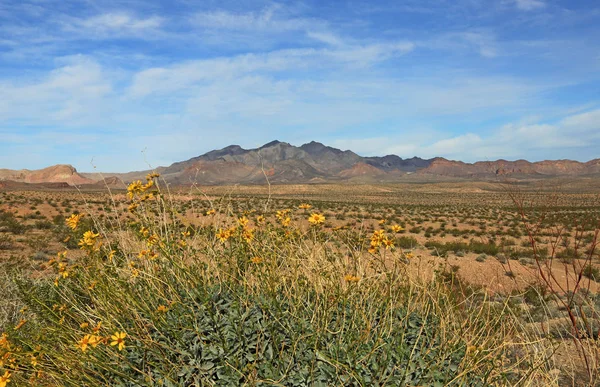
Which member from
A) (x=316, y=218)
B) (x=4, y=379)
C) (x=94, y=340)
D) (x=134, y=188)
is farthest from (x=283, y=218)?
(x=4, y=379)

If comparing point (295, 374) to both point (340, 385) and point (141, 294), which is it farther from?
point (141, 294)

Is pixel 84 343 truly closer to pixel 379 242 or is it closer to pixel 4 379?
pixel 4 379

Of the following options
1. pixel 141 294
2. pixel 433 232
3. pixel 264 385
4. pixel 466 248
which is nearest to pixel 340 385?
pixel 264 385

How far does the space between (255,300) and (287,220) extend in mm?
1082

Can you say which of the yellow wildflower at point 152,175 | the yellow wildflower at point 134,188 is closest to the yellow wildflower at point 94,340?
the yellow wildflower at point 134,188

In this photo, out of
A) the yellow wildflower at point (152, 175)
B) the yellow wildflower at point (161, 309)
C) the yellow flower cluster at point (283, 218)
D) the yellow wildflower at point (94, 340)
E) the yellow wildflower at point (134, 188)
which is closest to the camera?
the yellow wildflower at point (94, 340)

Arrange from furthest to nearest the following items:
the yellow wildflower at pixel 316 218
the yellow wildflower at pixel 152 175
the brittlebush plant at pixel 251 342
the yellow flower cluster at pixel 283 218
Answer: the yellow flower cluster at pixel 283 218 < the yellow wildflower at pixel 152 175 < the yellow wildflower at pixel 316 218 < the brittlebush plant at pixel 251 342

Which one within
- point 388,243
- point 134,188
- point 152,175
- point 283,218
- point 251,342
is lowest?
point 251,342

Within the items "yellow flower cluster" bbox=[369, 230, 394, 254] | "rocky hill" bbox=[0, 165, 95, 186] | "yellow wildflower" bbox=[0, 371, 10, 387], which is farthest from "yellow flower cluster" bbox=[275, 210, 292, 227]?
"rocky hill" bbox=[0, 165, 95, 186]

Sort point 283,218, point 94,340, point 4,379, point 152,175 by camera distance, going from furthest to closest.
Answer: point 283,218 < point 152,175 < point 4,379 < point 94,340

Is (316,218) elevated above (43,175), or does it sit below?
below

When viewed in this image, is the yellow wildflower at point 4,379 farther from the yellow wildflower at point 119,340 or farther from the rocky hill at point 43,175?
the rocky hill at point 43,175

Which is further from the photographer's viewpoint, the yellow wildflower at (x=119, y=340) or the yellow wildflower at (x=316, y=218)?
the yellow wildflower at (x=316, y=218)

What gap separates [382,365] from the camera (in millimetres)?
2480
